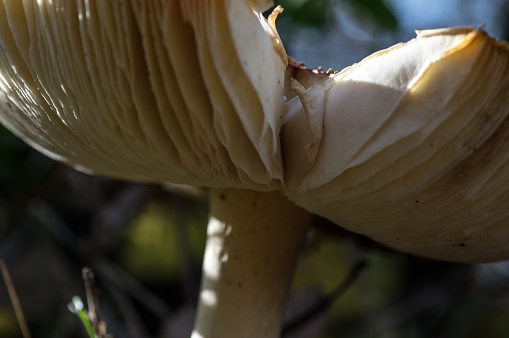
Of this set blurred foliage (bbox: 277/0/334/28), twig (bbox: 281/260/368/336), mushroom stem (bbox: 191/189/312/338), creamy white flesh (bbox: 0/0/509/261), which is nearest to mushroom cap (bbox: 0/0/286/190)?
creamy white flesh (bbox: 0/0/509/261)

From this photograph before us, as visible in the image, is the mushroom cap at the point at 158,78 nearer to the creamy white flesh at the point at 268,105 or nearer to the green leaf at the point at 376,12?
the creamy white flesh at the point at 268,105

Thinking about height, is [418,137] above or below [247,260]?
above

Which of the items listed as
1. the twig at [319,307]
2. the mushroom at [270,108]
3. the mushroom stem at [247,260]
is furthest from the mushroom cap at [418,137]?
the twig at [319,307]

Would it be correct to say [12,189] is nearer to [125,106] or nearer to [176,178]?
[176,178]

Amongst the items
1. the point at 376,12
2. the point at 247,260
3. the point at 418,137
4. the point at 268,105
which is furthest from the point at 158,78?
the point at 376,12

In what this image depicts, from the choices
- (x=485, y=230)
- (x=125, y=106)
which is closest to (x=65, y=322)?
(x=125, y=106)

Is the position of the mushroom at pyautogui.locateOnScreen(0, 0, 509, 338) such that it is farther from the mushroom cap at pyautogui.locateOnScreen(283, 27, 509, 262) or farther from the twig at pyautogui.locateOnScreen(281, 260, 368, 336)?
the twig at pyautogui.locateOnScreen(281, 260, 368, 336)

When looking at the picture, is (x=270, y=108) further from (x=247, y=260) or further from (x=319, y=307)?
(x=319, y=307)
